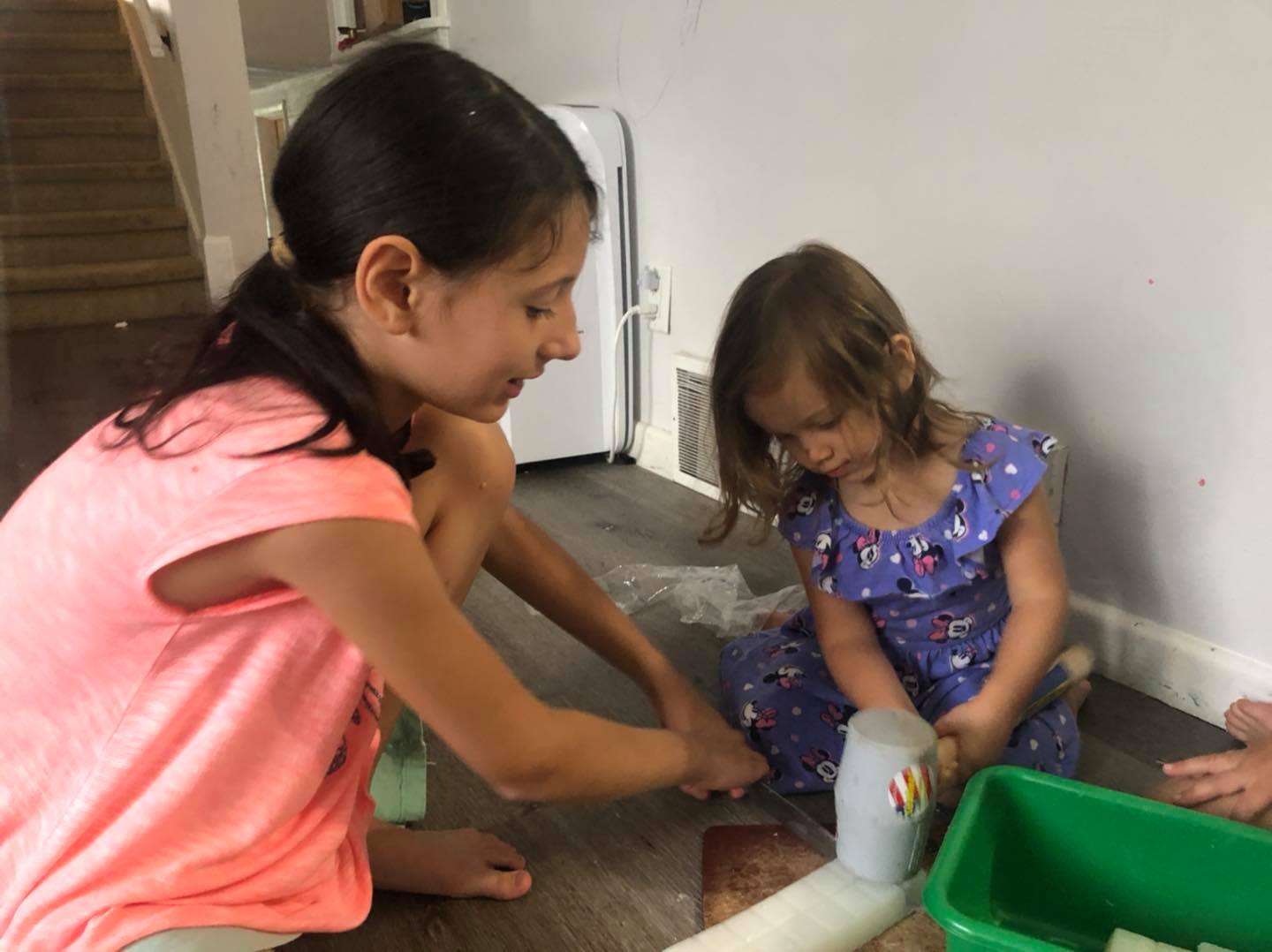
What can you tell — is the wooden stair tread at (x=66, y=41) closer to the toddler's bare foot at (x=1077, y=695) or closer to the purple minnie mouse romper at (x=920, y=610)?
the purple minnie mouse romper at (x=920, y=610)

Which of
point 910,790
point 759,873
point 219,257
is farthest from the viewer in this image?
point 219,257

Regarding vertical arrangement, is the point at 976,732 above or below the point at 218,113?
below

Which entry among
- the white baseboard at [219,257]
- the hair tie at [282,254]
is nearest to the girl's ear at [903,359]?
the hair tie at [282,254]

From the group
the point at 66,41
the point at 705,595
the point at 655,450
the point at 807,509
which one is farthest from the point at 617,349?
the point at 66,41

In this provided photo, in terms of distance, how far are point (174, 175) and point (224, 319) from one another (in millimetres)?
3266

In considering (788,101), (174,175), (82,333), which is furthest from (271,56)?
(788,101)

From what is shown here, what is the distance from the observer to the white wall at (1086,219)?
0.98 meters

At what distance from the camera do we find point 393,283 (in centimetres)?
58

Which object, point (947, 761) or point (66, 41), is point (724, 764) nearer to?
point (947, 761)

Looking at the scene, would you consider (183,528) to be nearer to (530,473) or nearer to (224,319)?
(224,319)

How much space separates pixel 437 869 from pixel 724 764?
26cm

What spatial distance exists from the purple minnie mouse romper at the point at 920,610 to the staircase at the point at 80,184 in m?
2.47

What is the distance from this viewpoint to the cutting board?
78 centimetres

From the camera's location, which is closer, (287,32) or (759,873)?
(759,873)
